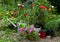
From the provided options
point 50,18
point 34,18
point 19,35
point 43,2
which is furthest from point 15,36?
point 43,2

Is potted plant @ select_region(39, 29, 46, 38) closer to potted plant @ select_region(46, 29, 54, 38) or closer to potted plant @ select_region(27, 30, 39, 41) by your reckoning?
potted plant @ select_region(46, 29, 54, 38)

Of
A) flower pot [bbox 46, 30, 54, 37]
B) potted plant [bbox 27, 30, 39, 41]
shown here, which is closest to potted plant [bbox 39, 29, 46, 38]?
flower pot [bbox 46, 30, 54, 37]

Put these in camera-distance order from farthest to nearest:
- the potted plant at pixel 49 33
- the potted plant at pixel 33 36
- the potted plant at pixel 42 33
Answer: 1. the potted plant at pixel 49 33
2. the potted plant at pixel 42 33
3. the potted plant at pixel 33 36

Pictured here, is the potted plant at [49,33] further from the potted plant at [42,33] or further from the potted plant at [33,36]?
the potted plant at [33,36]

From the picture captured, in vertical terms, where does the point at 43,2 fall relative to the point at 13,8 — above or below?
above

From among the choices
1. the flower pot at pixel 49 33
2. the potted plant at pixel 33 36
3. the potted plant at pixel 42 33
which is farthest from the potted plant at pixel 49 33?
the potted plant at pixel 33 36

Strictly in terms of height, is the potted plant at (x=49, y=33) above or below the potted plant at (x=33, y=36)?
below

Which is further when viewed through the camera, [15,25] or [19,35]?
[15,25]

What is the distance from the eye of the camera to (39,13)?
7.05 m

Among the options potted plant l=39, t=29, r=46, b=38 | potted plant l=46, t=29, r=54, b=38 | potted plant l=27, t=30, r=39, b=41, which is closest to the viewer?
potted plant l=27, t=30, r=39, b=41

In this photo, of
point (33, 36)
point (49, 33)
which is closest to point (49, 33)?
point (49, 33)

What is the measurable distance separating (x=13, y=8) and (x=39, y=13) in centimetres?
242

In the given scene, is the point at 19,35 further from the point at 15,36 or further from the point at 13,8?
the point at 13,8

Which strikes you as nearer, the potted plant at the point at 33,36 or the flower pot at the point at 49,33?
the potted plant at the point at 33,36
